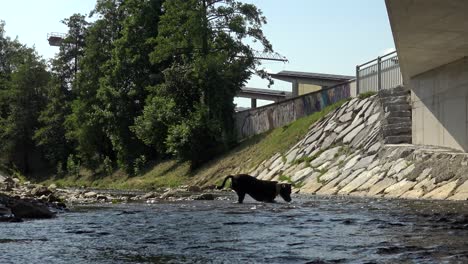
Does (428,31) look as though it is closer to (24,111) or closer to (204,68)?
(204,68)

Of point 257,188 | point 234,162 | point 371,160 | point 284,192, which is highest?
point 371,160

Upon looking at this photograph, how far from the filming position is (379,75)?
33.1 meters

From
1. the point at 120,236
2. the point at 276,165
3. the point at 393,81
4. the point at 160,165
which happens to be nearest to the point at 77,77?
the point at 160,165

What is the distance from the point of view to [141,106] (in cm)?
5662

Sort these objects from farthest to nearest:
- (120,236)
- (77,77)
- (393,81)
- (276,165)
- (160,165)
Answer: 1. (77,77)
2. (160,165)
3. (276,165)
4. (393,81)
5. (120,236)

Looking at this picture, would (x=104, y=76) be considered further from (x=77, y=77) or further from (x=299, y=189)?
(x=299, y=189)

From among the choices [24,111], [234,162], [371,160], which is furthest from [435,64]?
[24,111]

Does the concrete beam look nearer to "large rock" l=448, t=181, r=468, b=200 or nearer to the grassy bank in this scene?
"large rock" l=448, t=181, r=468, b=200

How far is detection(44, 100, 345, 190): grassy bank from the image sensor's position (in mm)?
37844

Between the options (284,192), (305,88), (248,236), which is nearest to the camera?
(248,236)

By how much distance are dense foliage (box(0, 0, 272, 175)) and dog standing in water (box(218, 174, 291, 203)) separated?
24217 millimetres

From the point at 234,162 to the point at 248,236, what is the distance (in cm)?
3002

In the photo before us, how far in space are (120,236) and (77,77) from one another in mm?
56541

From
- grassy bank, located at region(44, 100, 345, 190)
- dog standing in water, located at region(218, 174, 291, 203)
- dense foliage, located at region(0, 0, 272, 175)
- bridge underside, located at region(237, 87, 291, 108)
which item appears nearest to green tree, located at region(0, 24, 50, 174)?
dense foliage, located at region(0, 0, 272, 175)
